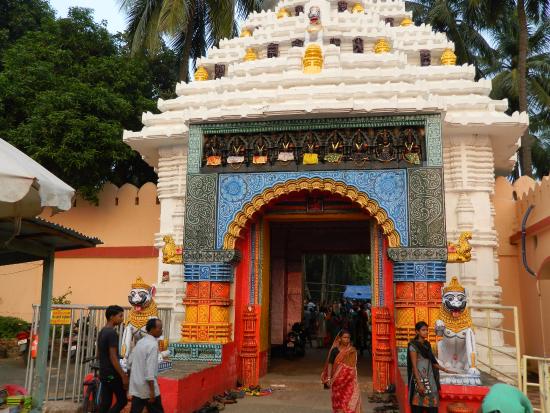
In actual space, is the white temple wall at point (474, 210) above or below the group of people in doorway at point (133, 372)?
above

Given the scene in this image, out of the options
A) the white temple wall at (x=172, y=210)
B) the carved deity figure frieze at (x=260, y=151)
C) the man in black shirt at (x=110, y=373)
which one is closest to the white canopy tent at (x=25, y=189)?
the man in black shirt at (x=110, y=373)

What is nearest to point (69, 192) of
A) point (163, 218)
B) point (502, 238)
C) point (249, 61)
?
point (163, 218)

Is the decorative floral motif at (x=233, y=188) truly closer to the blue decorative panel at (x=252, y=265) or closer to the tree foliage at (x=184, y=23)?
the blue decorative panel at (x=252, y=265)

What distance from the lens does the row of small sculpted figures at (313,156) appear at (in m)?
8.58

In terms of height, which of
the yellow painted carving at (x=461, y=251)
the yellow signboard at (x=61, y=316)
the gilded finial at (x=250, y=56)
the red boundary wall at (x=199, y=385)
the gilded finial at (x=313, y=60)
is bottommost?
the red boundary wall at (x=199, y=385)

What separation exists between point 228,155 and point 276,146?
858mm

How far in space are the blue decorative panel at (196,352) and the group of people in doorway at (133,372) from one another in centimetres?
264

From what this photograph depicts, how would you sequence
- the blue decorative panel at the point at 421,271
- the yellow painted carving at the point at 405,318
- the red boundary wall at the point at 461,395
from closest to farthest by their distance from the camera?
the red boundary wall at the point at 461,395 → the yellow painted carving at the point at 405,318 → the blue decorative panel at the point at 421,271

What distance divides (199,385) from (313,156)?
4.00 metres

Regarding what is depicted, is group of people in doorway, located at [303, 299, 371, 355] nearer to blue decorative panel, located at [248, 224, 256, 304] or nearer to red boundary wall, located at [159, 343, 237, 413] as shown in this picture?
blue decorative panel, located at [248, 224, 256, 304]

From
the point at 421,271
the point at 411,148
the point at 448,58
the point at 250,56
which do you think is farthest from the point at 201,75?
the point at 421,271

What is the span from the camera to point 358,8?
568 inches

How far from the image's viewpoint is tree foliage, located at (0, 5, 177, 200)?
13117mm

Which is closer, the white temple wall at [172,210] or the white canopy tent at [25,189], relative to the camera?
the white canopy tent at [25,189]
